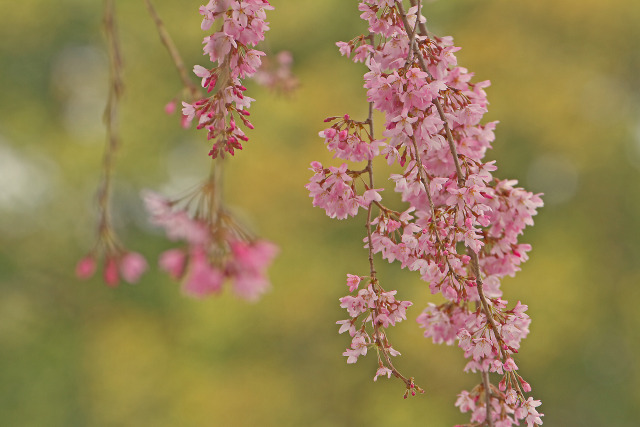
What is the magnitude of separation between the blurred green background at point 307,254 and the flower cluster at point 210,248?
412 cm

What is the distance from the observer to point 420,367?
5.72m

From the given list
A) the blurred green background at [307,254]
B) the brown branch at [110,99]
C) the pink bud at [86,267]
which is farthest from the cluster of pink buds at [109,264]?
the blurred green background at [307,254]

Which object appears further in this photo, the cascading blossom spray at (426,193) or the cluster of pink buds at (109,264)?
the cluster of pink buds at (109,264)

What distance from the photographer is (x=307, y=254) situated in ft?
20.4

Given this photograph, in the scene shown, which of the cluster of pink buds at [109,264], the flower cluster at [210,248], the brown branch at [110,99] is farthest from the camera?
the cluster of pink buds at [109,264]

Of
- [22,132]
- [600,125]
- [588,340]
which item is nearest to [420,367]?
[588,340]

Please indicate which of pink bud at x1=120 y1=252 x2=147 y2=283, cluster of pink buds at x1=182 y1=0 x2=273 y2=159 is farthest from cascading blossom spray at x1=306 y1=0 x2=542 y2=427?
pink bud at x1=120 y1=252 x2=147 y2=283

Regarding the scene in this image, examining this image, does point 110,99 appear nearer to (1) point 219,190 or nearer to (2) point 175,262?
(1) point 219,190

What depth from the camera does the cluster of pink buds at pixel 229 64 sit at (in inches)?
25.1

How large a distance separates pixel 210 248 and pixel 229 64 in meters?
0.64

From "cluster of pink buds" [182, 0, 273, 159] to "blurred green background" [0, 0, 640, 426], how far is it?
4919 mm

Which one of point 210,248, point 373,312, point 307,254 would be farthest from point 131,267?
point 307,254

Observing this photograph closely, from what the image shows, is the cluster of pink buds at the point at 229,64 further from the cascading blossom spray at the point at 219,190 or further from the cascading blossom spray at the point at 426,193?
the cascading blossom spray at the point at 426,193

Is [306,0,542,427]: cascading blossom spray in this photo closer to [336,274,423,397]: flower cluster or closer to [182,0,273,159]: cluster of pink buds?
[336,274,423,397]: flower cluster
